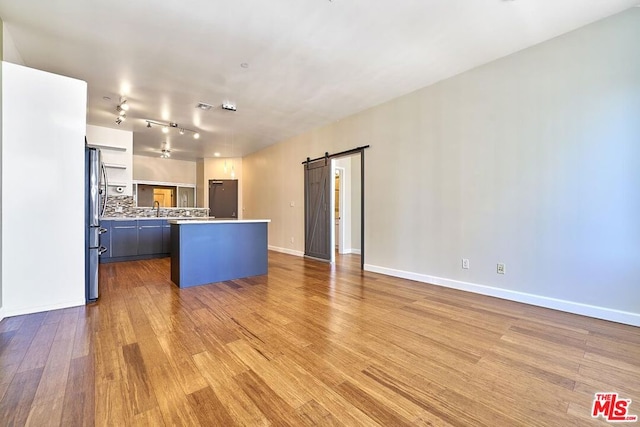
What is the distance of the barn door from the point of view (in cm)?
573

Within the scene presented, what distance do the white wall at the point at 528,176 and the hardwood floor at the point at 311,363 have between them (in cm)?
46

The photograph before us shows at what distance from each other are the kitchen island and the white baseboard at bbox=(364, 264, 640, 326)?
2309mm

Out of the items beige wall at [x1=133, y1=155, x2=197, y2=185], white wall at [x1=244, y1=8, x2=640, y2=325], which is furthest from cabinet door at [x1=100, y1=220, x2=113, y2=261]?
white wall at [x1=244, y1=8, x2=640, y2=325]

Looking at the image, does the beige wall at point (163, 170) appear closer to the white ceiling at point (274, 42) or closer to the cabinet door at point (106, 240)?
the cabinet door at point (106, 240)

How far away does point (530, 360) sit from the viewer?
192 cm

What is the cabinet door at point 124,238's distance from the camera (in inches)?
223

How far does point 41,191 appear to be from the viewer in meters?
2.80

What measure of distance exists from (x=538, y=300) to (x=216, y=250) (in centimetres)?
404

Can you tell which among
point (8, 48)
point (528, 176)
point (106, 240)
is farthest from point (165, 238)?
point (528, 176)

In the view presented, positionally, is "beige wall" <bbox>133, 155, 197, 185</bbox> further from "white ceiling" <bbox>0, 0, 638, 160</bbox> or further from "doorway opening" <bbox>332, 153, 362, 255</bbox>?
"doorway opening" <bbox>332, 153, 362, 255</bbox>

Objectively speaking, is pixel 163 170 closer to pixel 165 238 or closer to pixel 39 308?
pixel 165 238

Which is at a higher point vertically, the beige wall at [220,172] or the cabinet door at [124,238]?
the beige wall at [220,172]

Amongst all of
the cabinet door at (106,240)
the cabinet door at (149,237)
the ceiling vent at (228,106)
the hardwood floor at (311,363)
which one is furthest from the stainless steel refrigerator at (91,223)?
the cabinet door at (149,237)

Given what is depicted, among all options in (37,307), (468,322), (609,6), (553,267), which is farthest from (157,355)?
(609,6)
